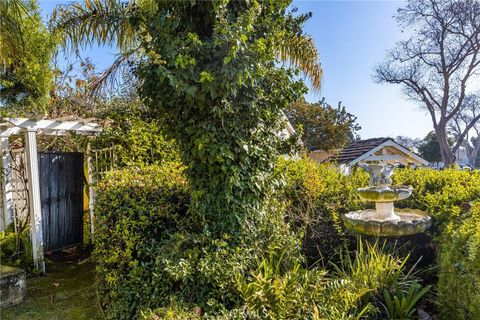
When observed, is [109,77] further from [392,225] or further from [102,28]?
[392,225]

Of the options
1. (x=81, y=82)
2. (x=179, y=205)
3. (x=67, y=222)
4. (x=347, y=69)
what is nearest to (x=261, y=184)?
(x=179, y=205)

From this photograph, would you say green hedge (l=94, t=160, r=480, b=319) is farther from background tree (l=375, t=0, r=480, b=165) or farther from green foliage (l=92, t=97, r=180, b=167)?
background tree (l=375, t=0, r=480, b=165)

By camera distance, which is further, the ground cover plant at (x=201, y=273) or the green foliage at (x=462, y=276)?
the ground cover plant at (x=201, y=273)

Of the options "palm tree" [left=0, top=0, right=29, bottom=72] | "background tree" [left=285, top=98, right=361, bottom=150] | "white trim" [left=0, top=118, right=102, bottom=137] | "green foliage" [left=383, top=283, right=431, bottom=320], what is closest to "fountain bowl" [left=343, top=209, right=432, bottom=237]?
"green foliage" [left=383, top=283, right=431, bottom=320]

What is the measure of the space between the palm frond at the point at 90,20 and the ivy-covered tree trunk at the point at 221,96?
3468mm

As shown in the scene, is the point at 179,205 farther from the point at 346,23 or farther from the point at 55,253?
the point at 346,23

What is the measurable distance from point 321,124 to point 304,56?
47.7 ft

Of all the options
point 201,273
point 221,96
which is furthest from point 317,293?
point 221,96

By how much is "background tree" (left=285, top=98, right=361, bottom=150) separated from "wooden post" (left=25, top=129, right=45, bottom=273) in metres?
17.4

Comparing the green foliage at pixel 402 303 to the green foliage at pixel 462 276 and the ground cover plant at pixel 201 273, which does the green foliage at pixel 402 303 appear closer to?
the ground cover plant at pixel 201 273

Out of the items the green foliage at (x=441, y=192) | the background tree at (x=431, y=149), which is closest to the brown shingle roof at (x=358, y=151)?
the green foliage at (x=441, y=192)

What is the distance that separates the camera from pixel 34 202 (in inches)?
227

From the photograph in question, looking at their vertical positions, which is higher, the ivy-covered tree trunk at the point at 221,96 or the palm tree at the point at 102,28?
the palm tree at the point at 102,28

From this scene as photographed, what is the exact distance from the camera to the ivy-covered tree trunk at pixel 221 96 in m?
3.60
